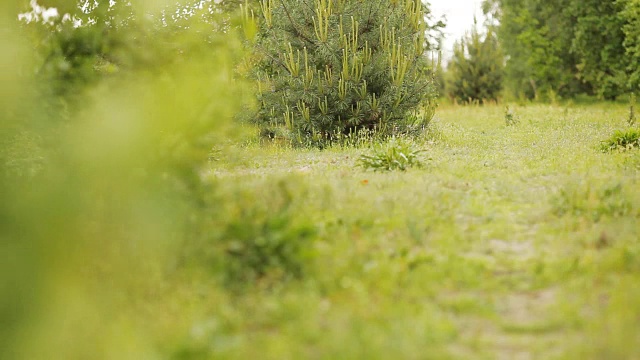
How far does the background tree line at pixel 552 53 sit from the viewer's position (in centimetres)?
2444

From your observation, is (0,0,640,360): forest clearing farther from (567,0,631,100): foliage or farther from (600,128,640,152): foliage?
(567,0,631,100): foliage

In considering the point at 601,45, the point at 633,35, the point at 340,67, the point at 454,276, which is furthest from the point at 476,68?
the point at 454,276

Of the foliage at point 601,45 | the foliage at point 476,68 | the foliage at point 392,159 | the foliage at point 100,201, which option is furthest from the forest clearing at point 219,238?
the foliage at point 476,68

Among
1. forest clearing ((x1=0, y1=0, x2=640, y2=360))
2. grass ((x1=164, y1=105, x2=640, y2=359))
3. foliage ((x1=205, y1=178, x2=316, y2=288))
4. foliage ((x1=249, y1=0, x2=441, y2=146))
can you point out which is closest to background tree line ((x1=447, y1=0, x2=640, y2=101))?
foliage ((x1=249, y1=0, x2=441, y2=146))

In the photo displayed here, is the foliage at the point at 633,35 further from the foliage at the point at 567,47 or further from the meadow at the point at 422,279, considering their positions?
the meadow at the point at 422,279

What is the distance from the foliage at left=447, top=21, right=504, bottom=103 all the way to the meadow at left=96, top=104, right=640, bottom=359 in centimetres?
2058

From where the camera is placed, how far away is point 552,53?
1080 inches

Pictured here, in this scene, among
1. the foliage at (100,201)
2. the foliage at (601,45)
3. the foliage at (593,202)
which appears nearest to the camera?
the foliage at (100,201)

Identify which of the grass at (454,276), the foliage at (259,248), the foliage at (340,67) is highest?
the foliage at (340,67)

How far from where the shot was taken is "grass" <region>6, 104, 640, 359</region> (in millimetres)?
3568

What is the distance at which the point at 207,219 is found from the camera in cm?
473

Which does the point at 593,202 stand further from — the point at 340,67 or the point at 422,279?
the point at 340,67

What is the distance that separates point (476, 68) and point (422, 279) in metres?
24.8

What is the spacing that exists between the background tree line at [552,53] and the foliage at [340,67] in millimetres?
12527
